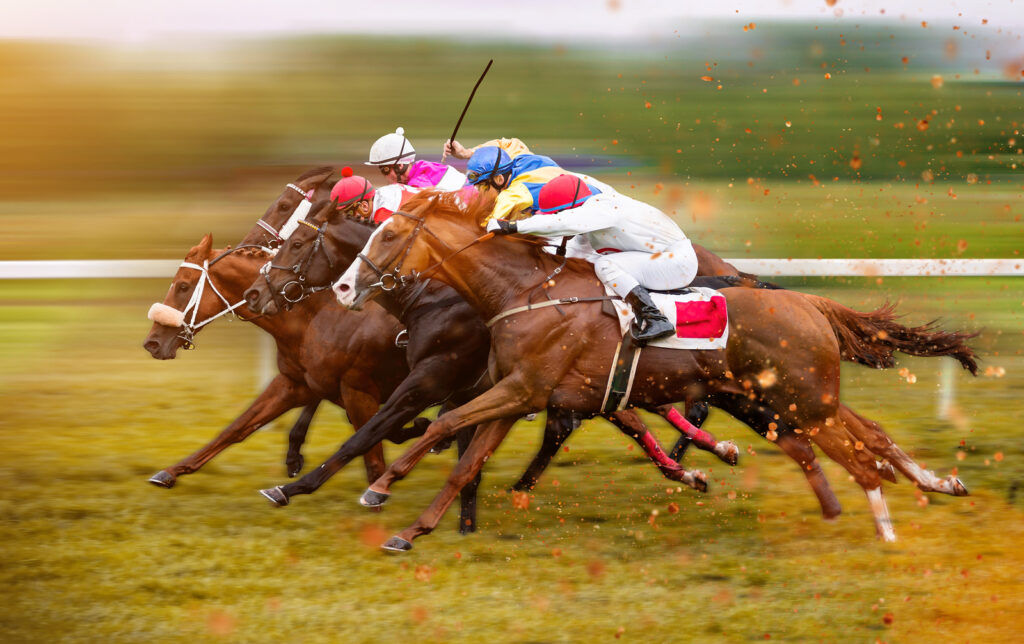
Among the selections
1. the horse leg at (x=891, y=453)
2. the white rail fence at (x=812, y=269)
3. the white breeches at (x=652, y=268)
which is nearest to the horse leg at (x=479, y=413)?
the white breeches at (x=652, y=268)

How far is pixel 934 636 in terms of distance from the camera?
12.7 feet

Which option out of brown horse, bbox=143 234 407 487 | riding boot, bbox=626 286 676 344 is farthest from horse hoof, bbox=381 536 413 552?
riding boot, bbox=626 286 676 344

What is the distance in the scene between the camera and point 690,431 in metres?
5.86

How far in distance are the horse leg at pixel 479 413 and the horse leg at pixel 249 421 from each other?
0.93 metres

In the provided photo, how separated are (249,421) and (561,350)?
1572mm

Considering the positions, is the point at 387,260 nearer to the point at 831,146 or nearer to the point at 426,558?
the point at 426,558

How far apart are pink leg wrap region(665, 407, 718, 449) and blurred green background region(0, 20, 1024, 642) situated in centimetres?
27

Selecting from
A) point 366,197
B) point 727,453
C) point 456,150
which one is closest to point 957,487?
point 727,453

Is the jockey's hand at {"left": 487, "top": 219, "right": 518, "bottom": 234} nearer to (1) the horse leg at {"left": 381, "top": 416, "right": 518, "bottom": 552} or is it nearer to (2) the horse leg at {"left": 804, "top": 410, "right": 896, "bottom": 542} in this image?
(1) the horse leg at {"left": 381, "top": 416, "right": 518, "bottom": 552}

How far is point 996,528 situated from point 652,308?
1684mm

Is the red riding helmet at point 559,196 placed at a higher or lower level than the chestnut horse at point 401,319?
higher

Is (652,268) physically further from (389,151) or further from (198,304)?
(198,304)

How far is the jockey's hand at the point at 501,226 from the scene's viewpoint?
15.6ft

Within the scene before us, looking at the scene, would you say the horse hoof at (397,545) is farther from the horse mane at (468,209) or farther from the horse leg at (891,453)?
the horse leg at (891,453)
